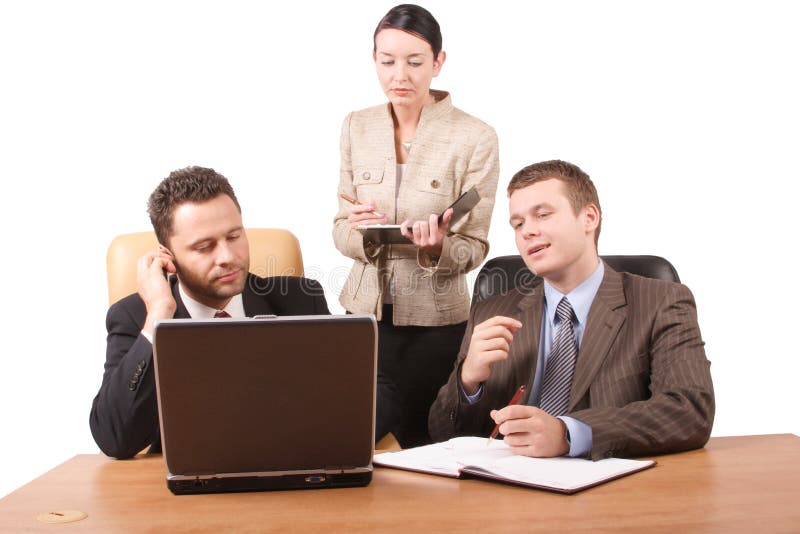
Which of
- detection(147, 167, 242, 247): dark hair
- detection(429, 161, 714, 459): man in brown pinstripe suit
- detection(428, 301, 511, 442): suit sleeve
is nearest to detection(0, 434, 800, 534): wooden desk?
detection(429, 161, 714, 459): man in brown pinstripe suit

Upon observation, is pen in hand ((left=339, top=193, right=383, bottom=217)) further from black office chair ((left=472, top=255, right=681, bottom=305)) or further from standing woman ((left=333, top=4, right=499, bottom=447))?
black office chair ((left=472, top=255, right=681, bottom=305))

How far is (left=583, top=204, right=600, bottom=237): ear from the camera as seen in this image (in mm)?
2293

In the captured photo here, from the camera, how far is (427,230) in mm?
2510

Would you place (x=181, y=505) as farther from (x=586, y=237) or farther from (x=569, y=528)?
(x=586, y=237)

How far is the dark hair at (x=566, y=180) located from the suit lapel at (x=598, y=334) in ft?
0.70

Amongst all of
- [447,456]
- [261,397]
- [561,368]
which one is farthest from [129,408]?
[561,368]

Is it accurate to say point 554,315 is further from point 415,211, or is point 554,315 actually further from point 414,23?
point 414,23

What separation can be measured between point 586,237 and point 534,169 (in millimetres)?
233

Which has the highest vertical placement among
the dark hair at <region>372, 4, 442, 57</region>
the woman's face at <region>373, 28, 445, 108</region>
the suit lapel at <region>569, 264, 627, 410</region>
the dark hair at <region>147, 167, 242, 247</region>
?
the dark hair at <region>372, 4, 442, 57</region>

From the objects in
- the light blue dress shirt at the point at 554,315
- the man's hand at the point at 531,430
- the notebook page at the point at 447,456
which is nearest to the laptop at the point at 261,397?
the notebook page at the point at 447,456

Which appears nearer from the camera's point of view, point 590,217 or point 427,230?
point 590,217

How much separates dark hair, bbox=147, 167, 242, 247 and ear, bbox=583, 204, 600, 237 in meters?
0.94

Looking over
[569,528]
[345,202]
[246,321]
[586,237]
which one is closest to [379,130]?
[345,202]

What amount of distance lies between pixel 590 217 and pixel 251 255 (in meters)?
0.97
